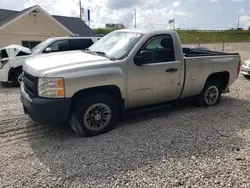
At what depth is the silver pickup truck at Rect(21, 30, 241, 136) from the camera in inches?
149

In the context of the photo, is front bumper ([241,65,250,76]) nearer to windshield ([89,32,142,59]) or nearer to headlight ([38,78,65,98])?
windshield ([89,32,142,59])

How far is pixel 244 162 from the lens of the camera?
3471 millimetres

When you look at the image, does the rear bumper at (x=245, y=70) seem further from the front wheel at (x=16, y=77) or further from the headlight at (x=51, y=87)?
the front wheel at (x=16, y=77)

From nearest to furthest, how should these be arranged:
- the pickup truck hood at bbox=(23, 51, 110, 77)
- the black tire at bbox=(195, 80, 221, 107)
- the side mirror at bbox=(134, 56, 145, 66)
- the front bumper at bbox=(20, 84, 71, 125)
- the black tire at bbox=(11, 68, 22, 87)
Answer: the front bumper at bbox=(20, 84, 71, 125), the pickup truck hood at bbox=(23, 51, 110, 77), the side mirror at bbox=(134, 56, 145, 66), the black tire at bbox=(195, 80, 221, 107), the black tire at bbox=(11, 68, 22, 87)

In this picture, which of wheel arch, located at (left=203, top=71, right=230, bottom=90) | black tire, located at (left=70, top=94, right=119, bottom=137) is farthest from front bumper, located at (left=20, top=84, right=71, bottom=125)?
wheel arch, located at (left=203, top=71, right=230, bottom=90)

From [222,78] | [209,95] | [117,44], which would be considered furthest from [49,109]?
[222,78]

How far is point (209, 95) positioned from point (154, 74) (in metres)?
2.16

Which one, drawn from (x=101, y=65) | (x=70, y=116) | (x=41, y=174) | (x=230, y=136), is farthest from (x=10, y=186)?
(x=230, y=136)

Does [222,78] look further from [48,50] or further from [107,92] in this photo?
[48,50]

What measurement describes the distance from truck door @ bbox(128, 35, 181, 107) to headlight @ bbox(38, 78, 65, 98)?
130cm

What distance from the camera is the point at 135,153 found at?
365 cm

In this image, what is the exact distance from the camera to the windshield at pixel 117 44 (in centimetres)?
450

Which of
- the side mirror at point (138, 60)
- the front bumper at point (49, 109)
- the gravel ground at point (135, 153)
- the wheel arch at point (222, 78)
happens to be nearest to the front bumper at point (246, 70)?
the wheel arch at point (222, 78)

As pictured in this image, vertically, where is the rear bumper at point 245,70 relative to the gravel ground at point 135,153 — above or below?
above
